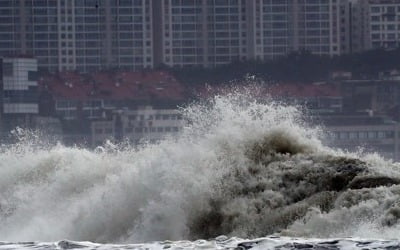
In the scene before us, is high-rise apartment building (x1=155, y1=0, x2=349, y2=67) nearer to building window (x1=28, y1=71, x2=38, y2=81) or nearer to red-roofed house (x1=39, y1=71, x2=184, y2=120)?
red-roofed house (x1=39, y1=71, x2=184, y2=120)

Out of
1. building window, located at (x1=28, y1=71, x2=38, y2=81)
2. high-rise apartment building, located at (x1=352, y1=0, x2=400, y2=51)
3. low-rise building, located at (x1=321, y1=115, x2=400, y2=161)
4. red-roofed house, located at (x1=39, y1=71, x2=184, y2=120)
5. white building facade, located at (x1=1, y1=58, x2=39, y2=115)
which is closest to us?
low-rise building, located at (x1=321, y1=115, x2=400, y2=161)

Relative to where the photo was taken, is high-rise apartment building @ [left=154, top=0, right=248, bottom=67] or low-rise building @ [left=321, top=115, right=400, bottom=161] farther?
high-rise apartment building @ [left=154, top=0, right=248, bottom=67]

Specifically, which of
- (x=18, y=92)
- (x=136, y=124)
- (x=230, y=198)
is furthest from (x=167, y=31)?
(x=230, y=198)

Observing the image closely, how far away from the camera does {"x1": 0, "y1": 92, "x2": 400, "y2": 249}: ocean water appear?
15375mm

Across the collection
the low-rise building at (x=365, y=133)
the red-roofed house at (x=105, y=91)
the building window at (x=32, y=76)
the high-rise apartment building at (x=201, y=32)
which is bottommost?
the low-rise building at (x=365, y=133)

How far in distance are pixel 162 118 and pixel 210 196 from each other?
7780 cm

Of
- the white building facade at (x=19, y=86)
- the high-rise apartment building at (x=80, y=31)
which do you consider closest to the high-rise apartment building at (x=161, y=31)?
the high-rise apartment building at (x=80, y=31)

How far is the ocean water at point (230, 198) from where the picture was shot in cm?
1538

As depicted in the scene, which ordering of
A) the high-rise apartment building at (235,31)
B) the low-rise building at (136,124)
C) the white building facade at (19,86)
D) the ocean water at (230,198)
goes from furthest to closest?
the high-rise apartment building at (235,31), the white building facade at (19,86), the low-rise building at (136,124), the ocean water at (230,198)

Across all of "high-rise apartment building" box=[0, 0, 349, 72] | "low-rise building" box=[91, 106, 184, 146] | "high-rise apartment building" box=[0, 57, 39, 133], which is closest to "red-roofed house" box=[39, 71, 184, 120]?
"high-rise apartment building" box=[0, 57, 39, 133]

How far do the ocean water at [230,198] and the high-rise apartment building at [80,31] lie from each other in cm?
9263

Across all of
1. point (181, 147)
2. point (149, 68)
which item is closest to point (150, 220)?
point (181, 147)

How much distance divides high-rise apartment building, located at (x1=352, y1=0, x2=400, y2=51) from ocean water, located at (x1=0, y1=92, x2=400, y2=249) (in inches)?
3810

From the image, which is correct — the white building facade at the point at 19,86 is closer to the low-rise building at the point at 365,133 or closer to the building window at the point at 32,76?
→ the building window at the point at 32,76
